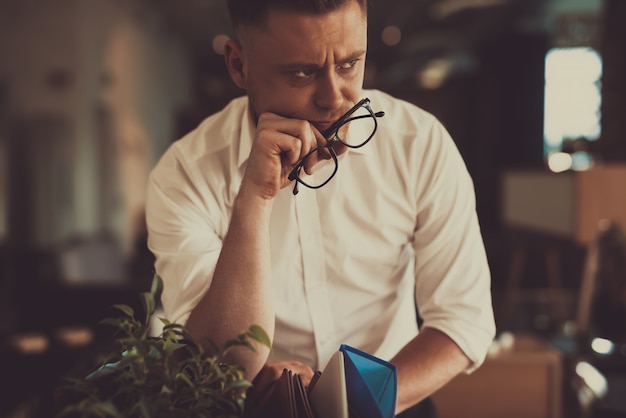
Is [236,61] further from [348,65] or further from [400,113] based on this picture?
[400,113]

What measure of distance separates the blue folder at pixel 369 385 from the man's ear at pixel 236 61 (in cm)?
54

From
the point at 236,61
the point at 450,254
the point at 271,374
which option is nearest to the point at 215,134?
the point at 236,61

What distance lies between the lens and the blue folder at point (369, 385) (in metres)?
0.82

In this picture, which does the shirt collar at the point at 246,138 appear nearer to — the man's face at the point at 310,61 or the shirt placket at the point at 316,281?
the shirt placket at the point at 316,281

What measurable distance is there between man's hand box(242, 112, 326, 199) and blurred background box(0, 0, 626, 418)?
3.89 ft

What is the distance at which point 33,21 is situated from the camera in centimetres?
681

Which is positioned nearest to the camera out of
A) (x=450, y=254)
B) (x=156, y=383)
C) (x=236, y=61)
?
(x=156, y=383)

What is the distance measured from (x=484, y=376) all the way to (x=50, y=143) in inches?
200

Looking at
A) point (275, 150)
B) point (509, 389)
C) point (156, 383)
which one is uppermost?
point (275, 150)

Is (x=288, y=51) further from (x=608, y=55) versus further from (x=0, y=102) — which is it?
(x=0, y=102)

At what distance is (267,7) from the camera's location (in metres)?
1.07

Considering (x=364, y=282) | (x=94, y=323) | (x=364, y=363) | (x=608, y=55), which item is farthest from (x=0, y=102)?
(x=364, y=363)

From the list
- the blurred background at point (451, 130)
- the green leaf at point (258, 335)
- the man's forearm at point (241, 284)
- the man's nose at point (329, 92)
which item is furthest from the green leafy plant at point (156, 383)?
the blurred background at point (451, 130)

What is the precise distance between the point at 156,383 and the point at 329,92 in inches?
19.6
